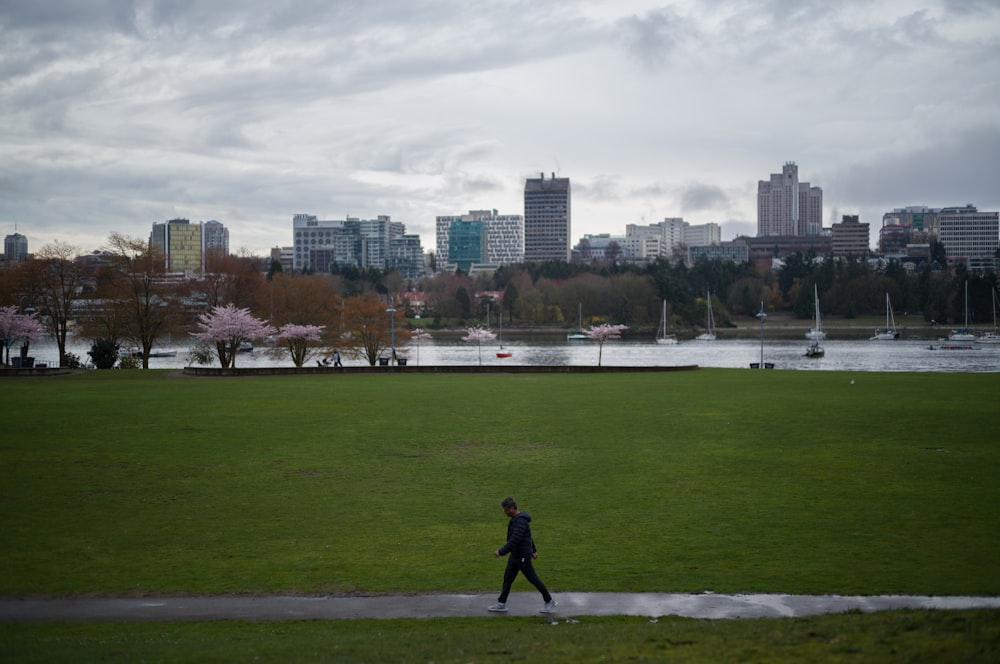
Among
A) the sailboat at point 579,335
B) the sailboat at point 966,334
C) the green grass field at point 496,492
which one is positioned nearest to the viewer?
the green grass field at point 496,492

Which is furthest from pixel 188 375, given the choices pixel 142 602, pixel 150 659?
pixel 150 659

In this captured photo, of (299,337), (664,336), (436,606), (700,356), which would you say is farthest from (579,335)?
(436,606)

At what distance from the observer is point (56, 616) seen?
54.1ft

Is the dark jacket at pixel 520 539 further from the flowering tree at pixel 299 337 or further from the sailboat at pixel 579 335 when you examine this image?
the sailboat at pixel 579 335

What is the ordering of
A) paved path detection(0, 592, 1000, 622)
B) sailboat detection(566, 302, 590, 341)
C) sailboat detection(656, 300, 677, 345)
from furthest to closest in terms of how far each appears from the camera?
1. sailboat detection(566, 302, 590, 341)
2. sailboat detection(656, 300, 677, 345)
3. paved path detection(0, 592, 1000, 622)

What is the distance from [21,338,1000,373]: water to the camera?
105 meters

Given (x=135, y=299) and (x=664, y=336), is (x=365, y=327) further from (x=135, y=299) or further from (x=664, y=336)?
(x=664, y=336)

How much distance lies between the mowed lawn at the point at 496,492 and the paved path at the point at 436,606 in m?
0.61

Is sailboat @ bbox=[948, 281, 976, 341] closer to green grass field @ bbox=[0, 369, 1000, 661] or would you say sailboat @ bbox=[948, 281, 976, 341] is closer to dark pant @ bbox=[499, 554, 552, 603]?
green grass field @ bbox=[0, 369, 1000, 661]

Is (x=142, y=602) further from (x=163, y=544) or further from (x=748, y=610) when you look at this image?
(x=748, y=610)

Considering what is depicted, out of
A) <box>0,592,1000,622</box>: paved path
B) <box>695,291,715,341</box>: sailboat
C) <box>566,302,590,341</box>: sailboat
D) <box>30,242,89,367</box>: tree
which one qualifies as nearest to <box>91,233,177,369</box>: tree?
<box>30,242,89,367</box>: tree

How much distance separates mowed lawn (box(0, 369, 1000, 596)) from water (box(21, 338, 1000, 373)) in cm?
5062

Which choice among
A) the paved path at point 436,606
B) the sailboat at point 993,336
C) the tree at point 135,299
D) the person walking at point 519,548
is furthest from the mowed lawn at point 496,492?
the sailboat at point 993,336

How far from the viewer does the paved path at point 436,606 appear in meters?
15.9
